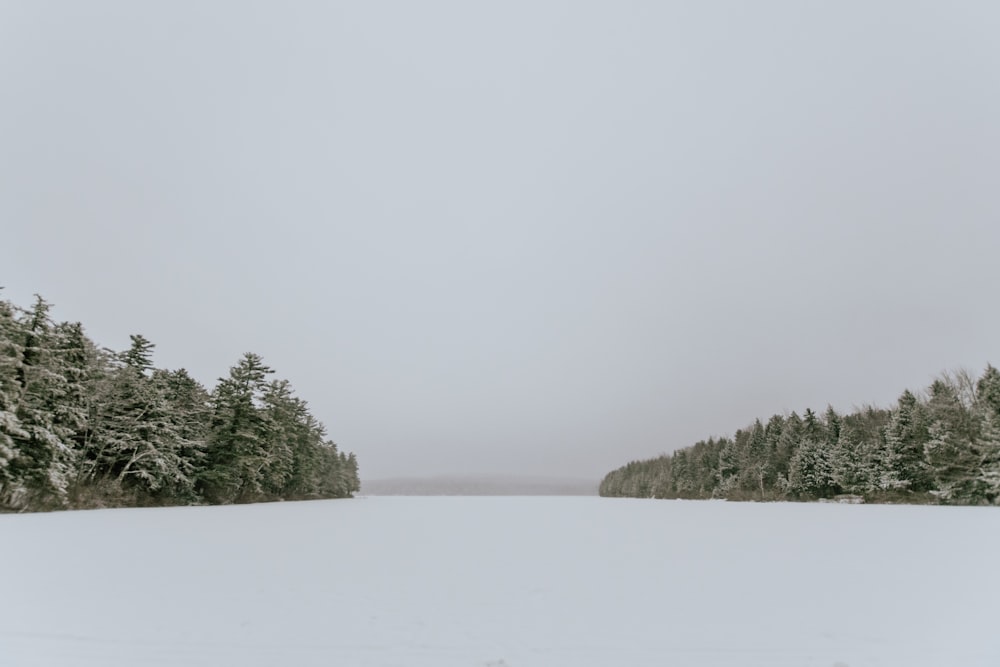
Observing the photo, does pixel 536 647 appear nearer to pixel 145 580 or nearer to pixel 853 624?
pixel 853 624

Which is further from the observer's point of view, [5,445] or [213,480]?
[213,480]

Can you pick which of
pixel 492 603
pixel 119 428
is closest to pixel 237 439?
pixel 119 428

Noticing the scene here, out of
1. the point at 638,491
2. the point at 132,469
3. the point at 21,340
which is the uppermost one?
the point at 21,340

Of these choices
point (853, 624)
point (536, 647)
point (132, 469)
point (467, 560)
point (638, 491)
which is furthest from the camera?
point (638, 491)

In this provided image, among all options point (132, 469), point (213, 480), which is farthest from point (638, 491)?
point (132, 469)

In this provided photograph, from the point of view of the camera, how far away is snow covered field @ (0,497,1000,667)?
A: 501 cm

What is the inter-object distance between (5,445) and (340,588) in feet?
72.0

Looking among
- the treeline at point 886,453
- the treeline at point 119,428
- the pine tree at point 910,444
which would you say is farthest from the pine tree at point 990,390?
the treeline at point 119,428

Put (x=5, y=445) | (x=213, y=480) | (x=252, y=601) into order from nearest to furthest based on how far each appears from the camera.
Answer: (x=252, y=601)
(x=5, y=445)
(x=213, y=480)

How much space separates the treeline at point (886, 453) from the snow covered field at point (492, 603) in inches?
1101

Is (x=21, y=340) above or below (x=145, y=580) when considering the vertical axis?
above

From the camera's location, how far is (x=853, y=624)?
6.05m

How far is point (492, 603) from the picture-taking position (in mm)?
7000

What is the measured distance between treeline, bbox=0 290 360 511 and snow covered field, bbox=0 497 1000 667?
43.4ft
